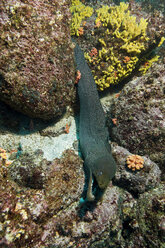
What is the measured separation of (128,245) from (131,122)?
9.55 feet

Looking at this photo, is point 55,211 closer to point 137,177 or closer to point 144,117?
point 137,177

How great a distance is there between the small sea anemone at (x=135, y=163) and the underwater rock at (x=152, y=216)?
0.65 m

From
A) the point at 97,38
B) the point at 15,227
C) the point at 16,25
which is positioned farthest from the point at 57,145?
the point at 97,38

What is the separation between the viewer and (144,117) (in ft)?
13.1

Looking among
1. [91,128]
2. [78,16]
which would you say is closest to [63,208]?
[91,128]

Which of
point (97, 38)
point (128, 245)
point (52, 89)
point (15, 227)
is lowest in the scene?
point (128, 245)

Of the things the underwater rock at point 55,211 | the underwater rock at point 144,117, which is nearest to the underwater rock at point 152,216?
the underwater rock at point 55,211

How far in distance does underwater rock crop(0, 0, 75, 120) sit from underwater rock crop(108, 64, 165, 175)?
1.87m

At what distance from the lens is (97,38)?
495cm

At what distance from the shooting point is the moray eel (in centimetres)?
360

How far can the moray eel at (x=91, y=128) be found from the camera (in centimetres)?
360

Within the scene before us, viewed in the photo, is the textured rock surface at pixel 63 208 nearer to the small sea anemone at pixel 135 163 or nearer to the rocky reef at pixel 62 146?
the rocky reef at pixel 62 146

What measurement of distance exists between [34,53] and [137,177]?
3.59 meters

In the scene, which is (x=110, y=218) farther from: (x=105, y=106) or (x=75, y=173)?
(x=105, y=106)
